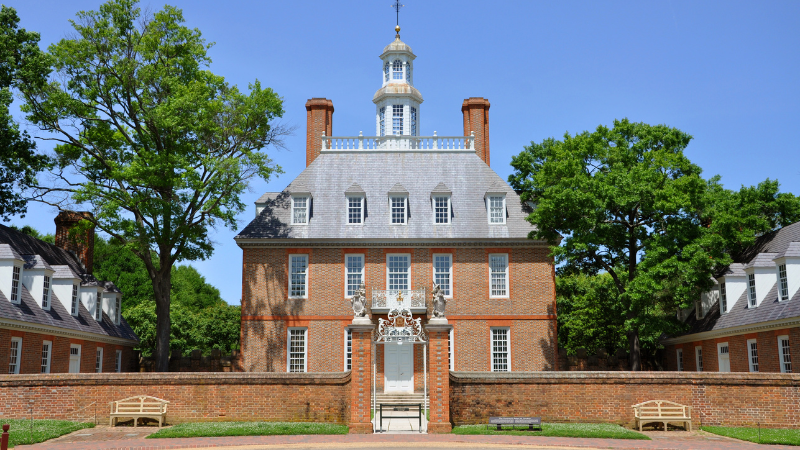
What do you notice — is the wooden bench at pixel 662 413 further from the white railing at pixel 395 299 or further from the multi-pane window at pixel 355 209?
the multi-pane window at pixel 355 209

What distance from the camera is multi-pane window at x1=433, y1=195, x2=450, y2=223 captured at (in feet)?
104

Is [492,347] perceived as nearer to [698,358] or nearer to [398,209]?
[398,209]

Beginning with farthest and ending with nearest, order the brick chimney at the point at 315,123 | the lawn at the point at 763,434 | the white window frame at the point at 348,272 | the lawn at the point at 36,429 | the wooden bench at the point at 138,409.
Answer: the brick chimney at the point at 315,123, the white window frame at the point at 348,272, the wooden bench at the point at 138,409, the lawn at the point at 763,434, the lawn at the point at 36,429

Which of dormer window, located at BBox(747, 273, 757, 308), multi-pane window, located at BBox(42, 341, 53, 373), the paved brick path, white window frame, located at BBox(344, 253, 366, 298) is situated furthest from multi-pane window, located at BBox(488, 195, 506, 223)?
multi-pane window, located at BBox(42, 341, 53, 373)

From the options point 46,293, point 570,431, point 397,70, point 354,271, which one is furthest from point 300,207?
point 570,431

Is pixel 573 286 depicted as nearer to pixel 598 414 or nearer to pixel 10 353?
pixel 598 414

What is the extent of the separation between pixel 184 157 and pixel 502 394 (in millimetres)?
16506

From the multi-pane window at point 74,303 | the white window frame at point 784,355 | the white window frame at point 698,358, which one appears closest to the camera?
the white window frame at point 784,355

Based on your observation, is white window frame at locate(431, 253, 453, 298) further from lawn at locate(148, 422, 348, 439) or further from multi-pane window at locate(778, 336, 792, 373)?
multi-pane window at locate(778, 336, 792, 373)

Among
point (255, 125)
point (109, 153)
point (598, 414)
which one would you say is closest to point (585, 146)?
point (598, 414)

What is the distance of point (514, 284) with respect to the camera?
99.9ft

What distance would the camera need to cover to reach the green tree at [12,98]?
27953 millimetres

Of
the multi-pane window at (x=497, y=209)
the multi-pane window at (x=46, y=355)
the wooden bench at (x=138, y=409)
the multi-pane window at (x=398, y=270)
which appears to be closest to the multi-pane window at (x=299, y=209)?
the multi-pane window at (x=398, y=270)

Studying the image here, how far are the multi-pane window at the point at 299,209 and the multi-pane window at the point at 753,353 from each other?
18.3 m
